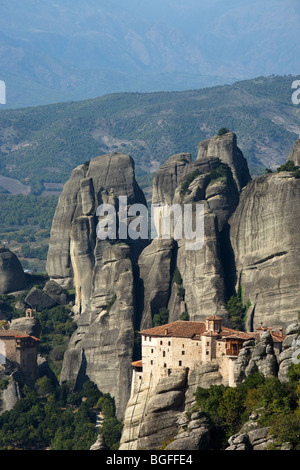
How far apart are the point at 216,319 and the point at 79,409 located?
1729cm

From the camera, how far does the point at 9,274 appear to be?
117 metres

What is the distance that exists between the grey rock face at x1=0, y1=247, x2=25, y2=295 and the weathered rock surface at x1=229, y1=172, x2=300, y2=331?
26825mm

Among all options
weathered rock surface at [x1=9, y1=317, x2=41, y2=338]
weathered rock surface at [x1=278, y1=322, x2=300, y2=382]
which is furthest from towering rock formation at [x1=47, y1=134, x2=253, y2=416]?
weathered rock surface at [x1=278, y1=322, x2=300, y2=382]

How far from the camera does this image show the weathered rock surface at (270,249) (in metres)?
90.6

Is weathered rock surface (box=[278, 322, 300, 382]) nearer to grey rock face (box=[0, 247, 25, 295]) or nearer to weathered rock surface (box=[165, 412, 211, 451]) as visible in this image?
weathered rock surface (box=[165, 412, 211, 451])

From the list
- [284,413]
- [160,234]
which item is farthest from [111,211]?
[284,413]

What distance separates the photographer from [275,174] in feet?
315

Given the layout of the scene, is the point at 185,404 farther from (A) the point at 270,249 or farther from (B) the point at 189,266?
(B) the point at 189,266

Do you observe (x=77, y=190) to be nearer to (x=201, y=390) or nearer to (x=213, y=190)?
(x=213, y=190)

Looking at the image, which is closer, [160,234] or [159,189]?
[160,234]

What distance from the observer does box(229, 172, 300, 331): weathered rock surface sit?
90.6m

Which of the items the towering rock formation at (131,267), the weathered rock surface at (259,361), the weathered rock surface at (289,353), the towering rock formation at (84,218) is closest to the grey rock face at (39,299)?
the towering rock formation at (84,218)

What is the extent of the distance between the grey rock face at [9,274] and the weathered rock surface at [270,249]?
26.8 metres

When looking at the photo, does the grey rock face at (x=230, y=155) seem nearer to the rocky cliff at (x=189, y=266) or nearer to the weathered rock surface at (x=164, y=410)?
the rocky cliff at (x=189, y=266)
